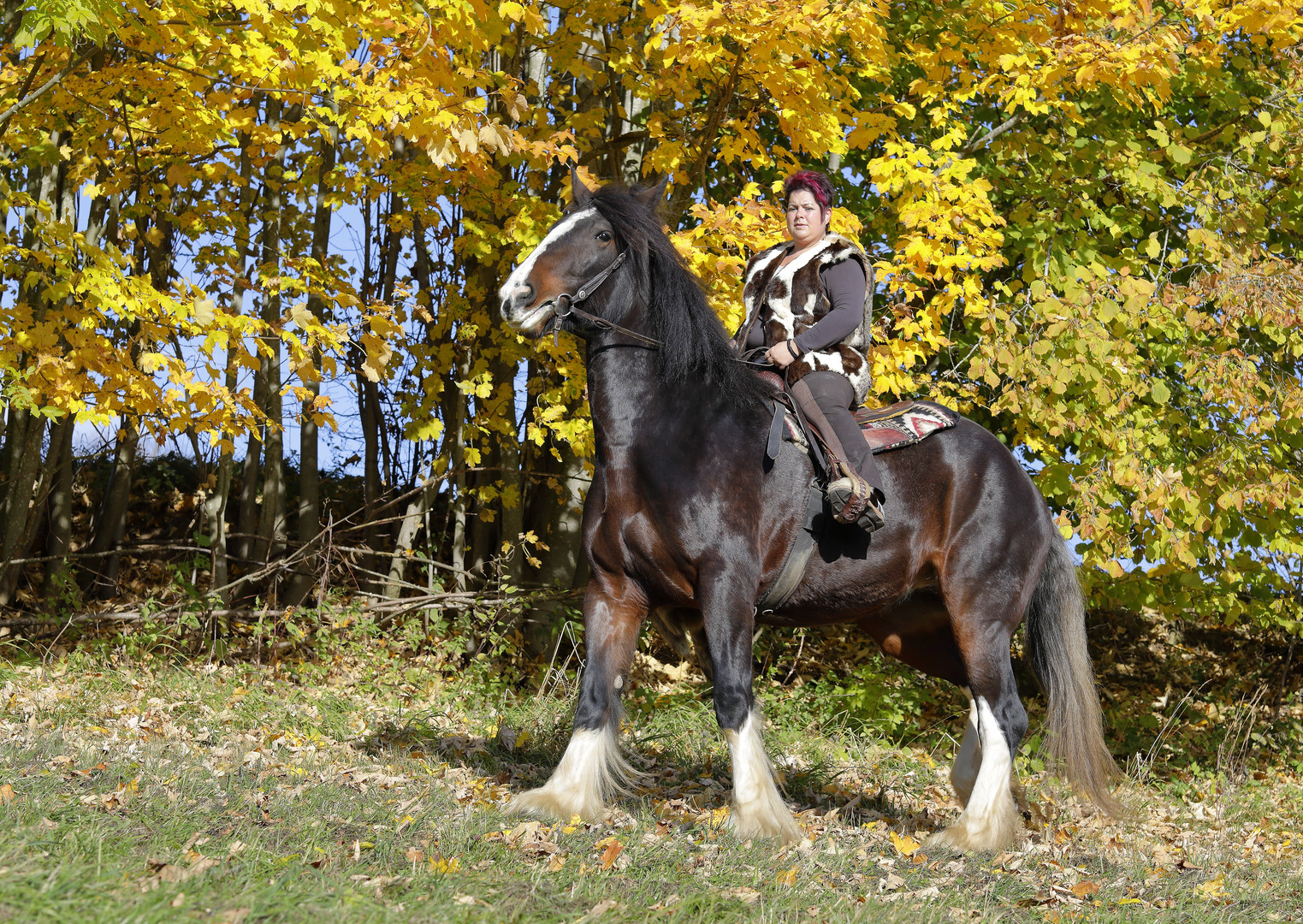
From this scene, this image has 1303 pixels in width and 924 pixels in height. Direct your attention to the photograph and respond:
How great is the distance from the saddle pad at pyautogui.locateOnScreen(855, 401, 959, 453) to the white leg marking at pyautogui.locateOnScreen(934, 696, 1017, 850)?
4.20ft

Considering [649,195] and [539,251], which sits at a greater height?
[649,195]

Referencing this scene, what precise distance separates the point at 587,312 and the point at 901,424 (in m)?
1.62

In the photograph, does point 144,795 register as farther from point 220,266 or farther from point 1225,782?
point 1225,782

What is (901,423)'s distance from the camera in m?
5.21

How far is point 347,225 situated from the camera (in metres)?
10.0

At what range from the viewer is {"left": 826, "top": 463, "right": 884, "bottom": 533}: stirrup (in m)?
A: 4.68

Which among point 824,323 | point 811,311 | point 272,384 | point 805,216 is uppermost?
point 805,216

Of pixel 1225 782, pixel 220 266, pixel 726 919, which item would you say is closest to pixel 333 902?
pixel 726 919

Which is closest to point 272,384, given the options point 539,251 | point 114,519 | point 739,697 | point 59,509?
point 114,519

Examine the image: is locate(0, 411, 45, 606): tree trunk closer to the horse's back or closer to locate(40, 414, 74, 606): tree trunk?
locate(40, 414, 74, 606): tree trunk

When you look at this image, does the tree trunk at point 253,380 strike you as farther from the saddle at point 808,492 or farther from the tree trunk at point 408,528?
the saddle at point 808,492

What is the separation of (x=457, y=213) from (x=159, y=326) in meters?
3.41

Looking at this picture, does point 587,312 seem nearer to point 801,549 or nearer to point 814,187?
point 814,187

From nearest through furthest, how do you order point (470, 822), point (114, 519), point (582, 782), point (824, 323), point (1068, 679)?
point (470, 822) < point (582, 782) < point (824, 323) < point (1068, 679) < point (114, 519)
